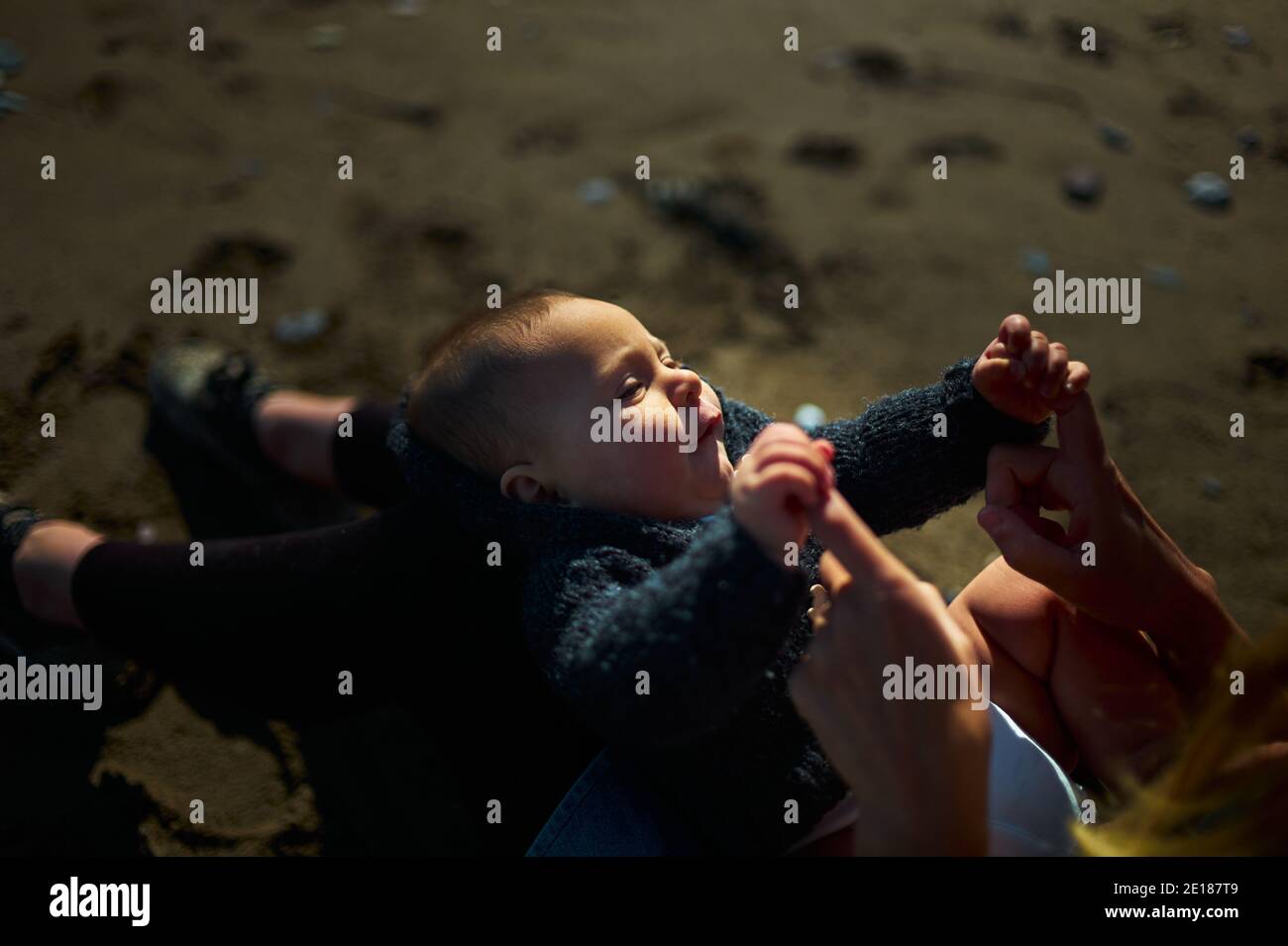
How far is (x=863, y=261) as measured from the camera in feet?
11.6

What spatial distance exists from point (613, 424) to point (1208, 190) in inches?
121

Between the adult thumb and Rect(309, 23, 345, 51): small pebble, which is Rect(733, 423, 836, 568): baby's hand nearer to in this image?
the adult thumb

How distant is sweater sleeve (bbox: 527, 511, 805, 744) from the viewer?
1.41 m

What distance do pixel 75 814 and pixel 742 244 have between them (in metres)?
2.51

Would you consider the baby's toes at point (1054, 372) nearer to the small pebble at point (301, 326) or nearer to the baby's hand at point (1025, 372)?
the baby's hand at point (1025, 372)

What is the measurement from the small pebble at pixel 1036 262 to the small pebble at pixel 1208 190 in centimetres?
73

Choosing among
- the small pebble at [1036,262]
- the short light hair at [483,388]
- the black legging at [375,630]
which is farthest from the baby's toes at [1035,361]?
the small pebble at [1036,262]

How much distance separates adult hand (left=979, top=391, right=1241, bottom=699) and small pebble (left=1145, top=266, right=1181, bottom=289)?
203 cm

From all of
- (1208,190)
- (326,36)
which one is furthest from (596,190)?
(1208,190)

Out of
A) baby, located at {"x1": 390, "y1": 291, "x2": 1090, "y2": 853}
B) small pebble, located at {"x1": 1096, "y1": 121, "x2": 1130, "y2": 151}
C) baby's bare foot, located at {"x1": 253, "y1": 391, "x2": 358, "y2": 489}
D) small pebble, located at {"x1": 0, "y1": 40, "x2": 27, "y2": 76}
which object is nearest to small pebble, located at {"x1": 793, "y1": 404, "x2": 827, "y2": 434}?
baby, located at {"x1": 390, "y1": 291, "x2": 1090, "y2": 853}

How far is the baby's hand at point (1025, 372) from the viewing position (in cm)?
184

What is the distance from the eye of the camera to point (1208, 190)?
3820 millimetres
